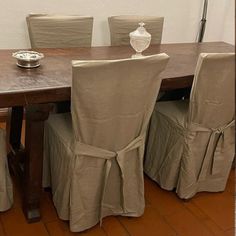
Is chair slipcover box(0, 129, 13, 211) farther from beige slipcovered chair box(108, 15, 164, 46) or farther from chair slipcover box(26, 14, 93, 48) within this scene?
beige slipcovered chair box(108, 15, 164, 46)

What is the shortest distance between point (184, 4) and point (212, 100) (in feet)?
5.36

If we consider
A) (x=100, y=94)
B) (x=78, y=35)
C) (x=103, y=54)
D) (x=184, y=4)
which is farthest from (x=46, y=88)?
(x=184, y=4)

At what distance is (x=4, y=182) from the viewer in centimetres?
161

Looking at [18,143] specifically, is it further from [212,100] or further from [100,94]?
[212,100]

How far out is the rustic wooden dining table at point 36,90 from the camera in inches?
55.6

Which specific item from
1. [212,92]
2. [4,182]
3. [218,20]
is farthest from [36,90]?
[218,20]

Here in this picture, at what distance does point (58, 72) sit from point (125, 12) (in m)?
1.38

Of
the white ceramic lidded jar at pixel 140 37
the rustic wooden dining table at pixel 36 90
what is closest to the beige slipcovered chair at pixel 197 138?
the rustic wooden dining table at pixel 36 90

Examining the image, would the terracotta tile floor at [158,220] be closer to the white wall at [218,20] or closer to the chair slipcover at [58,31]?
the chair slipcover at [58,31]

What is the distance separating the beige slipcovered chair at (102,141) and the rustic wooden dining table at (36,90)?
4.4 inches

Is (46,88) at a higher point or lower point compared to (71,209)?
higher

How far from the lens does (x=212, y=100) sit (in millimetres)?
1722

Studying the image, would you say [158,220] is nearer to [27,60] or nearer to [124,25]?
[27,60]

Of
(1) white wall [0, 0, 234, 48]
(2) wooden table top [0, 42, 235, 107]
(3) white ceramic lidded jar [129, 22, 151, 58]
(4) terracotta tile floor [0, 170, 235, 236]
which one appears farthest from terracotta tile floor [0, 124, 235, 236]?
(1) white wall [0, 0, 234, 48]
